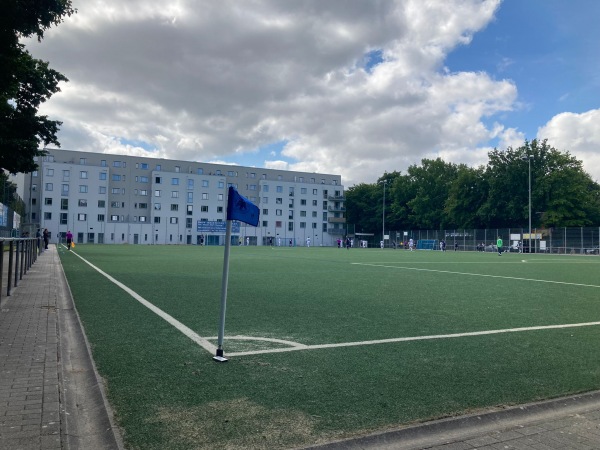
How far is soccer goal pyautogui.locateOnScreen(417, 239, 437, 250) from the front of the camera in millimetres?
78756

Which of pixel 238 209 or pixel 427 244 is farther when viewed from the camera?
pixel 427 244

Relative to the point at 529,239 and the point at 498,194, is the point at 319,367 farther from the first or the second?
the point at 498,194

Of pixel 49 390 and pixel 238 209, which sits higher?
pixel 238 209

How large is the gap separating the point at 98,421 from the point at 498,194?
81705mm

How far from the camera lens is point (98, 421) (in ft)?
12.2

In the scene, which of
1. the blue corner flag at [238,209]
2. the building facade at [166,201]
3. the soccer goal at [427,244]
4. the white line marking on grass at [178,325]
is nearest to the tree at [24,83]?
the white line marking on grass at [178,325]

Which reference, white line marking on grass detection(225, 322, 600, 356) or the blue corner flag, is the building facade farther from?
the blue corner flag

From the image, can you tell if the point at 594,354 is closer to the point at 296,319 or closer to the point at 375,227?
the point at 296,319

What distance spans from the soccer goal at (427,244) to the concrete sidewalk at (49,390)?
2978 inches

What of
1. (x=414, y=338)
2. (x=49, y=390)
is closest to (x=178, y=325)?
(x=49, y=390)

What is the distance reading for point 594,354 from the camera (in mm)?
6059

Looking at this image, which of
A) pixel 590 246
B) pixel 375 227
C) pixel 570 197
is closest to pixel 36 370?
pixel 590 246

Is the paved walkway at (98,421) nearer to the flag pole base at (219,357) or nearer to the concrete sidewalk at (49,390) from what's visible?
the concrete sidewalk at (49,390)

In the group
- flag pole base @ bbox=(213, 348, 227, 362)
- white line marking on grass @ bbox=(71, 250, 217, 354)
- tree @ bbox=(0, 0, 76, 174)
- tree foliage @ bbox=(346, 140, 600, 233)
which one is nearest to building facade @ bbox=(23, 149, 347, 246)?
tree foliage @ bbox=(346, 140, 600, 233)
